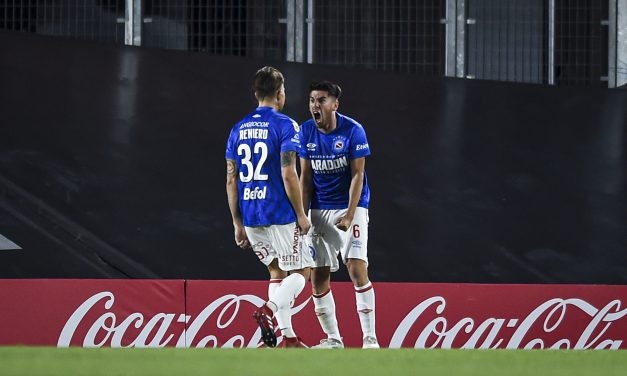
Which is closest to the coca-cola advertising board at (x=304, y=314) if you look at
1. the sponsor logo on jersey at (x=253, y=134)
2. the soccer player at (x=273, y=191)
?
the soccer player at (x=273, y=191)

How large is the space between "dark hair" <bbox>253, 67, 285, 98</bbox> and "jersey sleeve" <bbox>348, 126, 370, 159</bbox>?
580 millimetres

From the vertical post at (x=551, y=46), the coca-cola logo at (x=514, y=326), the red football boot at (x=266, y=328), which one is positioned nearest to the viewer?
the red football boot at (x=266, y=328)

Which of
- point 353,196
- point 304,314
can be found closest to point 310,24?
point 304,314

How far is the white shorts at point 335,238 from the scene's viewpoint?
6.59 m

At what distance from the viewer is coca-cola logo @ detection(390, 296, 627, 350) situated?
27.9 feet

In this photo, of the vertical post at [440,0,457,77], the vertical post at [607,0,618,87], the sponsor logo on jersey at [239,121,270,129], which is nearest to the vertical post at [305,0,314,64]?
the vertical post at [440,0,457,77]

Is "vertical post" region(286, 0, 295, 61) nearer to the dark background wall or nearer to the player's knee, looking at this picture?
the dark background wall

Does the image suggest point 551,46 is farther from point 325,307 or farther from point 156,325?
point 325,307

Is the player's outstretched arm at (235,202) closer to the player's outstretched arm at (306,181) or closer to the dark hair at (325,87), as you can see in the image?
the player's outstretched arm at (306,181)

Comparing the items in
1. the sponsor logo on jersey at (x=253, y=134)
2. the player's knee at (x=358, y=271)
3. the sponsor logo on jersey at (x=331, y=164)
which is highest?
the sponsor logo on jersey at (x=253, y=134)

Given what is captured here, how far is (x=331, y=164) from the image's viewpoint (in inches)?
259

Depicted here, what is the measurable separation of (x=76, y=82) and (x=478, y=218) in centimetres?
333

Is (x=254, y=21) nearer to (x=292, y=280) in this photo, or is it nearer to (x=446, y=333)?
(x=446, y=333)

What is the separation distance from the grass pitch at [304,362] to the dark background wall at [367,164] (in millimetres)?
3900
